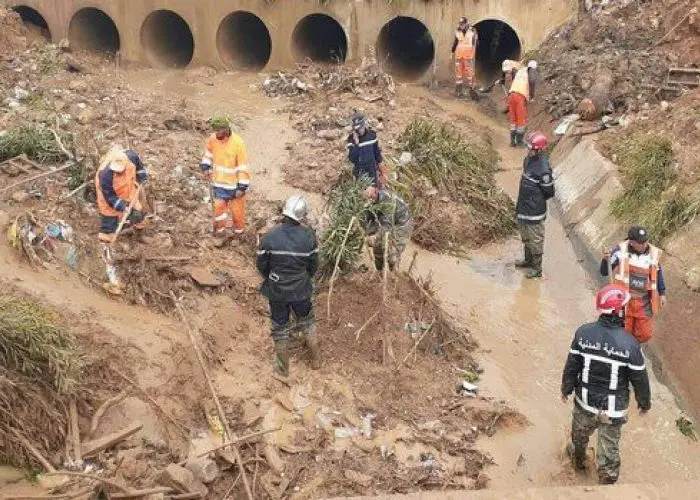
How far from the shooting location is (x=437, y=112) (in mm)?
14172

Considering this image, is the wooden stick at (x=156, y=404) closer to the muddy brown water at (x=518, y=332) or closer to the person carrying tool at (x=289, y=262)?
the muddy brown water at (x=518, y=332)

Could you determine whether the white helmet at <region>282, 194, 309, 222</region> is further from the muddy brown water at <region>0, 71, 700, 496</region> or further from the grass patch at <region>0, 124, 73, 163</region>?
the grass patch at <region>0, 124, 73, 163</region>

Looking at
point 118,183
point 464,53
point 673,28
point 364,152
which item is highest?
point 673,28

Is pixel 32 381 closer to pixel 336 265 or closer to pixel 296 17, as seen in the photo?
pixel 336 265

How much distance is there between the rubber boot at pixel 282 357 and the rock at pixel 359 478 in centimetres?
135

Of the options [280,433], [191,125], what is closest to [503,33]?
[191,125]

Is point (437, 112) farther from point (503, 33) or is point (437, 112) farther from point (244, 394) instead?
point (244, 394)

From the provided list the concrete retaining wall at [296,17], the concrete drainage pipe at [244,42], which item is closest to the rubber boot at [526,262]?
the concrete retaining wall at [296,17]

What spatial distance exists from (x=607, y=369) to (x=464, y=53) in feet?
34.7

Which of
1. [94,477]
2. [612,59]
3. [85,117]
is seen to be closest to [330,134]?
[85,117]

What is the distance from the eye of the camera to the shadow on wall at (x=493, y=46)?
1697 centimetres

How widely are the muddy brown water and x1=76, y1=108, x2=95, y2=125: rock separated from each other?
249 cm

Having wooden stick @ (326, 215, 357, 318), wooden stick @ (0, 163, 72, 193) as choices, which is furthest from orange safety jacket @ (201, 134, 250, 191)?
wooden stick @ (0, 163, 72, 193)

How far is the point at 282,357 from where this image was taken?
6.73 metres
